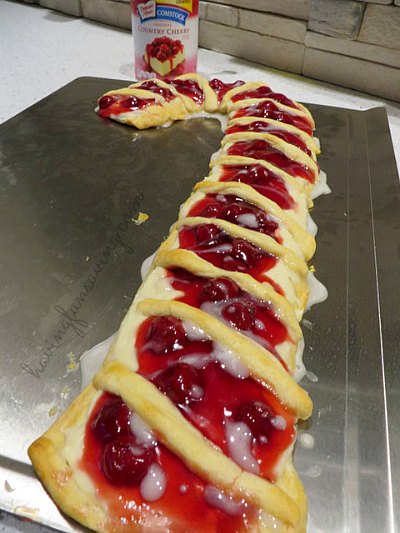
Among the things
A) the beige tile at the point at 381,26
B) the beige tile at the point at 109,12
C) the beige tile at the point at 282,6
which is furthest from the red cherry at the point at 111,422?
the beige tile at the point at 109,12

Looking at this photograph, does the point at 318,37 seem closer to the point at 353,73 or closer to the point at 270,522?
the point at 353,73

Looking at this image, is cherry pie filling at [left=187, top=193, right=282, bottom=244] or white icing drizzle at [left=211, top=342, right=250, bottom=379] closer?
white icing drizzle at [left=211, top=342, right=250, bottom=379]

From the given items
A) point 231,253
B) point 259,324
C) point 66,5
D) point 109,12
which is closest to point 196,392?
point 259,324

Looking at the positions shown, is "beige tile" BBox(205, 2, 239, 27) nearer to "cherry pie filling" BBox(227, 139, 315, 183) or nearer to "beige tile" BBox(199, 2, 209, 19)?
"beige tile" BBox(199, 2, 209, 19)

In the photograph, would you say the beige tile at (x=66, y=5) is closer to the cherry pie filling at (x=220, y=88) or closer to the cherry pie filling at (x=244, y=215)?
the cherry pie filling at (x=220, y=88)

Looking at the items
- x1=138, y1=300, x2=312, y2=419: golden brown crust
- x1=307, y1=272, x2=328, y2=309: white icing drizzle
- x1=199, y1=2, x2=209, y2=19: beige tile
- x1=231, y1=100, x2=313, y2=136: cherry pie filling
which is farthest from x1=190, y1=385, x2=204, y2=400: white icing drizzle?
x1=199, y1=2, x2=209, y2=19: beige tile

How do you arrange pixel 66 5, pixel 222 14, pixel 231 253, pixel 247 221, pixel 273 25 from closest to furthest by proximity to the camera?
pixel 231 253 → pixel 247 221 → pixel 273 25 → pixel 222 14 → pixel 66 5

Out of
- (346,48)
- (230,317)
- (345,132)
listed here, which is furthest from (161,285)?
(346,48)
